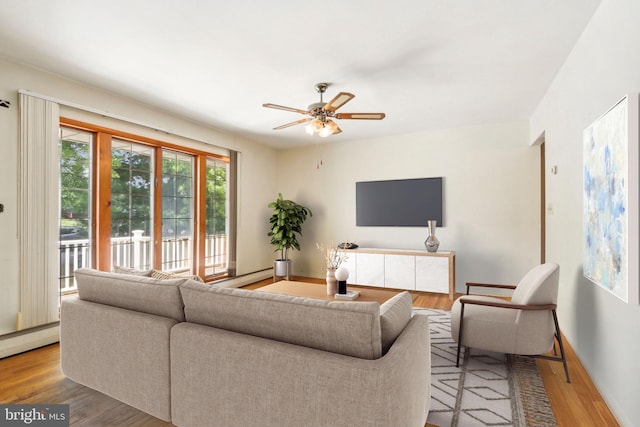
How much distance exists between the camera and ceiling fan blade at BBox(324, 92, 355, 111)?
257 centimetres

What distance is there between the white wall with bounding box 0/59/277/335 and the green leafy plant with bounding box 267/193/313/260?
1.27 feet

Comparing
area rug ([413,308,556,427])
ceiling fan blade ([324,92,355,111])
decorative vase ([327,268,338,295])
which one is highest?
ceiling fan blade ([324,92,355,111])

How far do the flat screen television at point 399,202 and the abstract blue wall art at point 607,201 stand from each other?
2.85 m

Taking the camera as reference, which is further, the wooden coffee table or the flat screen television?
the flat screen television

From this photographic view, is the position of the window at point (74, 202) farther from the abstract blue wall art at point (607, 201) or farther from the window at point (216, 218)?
the abstract blue wall art at point (607, 201)

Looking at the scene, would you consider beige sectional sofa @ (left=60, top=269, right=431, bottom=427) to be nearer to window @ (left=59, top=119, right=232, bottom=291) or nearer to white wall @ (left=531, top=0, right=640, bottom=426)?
white wall @ (left=531, top=0, right=640, bottom=426)

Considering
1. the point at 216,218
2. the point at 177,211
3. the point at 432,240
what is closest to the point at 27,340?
the point at 177,211

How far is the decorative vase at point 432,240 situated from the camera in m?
4.71

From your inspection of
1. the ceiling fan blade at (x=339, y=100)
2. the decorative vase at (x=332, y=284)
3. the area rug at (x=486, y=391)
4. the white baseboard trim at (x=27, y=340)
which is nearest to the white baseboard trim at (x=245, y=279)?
the white baseboard trim at (x=27, y=340)

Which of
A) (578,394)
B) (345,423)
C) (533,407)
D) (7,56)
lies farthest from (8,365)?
(578,394)

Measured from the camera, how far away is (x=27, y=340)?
2826 mm

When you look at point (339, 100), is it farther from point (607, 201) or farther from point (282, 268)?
point (282, 268)

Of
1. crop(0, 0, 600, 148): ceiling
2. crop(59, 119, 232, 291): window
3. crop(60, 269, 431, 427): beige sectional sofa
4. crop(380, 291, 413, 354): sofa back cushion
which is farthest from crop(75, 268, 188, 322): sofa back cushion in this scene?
crop(0, 0, 600, 148): ceiling

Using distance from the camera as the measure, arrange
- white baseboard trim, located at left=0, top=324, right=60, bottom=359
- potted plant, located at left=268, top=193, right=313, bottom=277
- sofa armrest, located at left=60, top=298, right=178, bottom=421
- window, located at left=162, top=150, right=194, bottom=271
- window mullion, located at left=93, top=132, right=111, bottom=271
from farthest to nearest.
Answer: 1. potted plant, located at left=268, top=193, right=313, bottom=277
2. window, located at left=162, top=150, right=194, bottom=271
3. window mullion, located at left=93, top=132, right=111, bottom=271
4. white baseboard trim, located at left=0, top=324, right=60, bottom=359
5. sofa armrest, located at left=60, top=298, right=178, bottom=421
